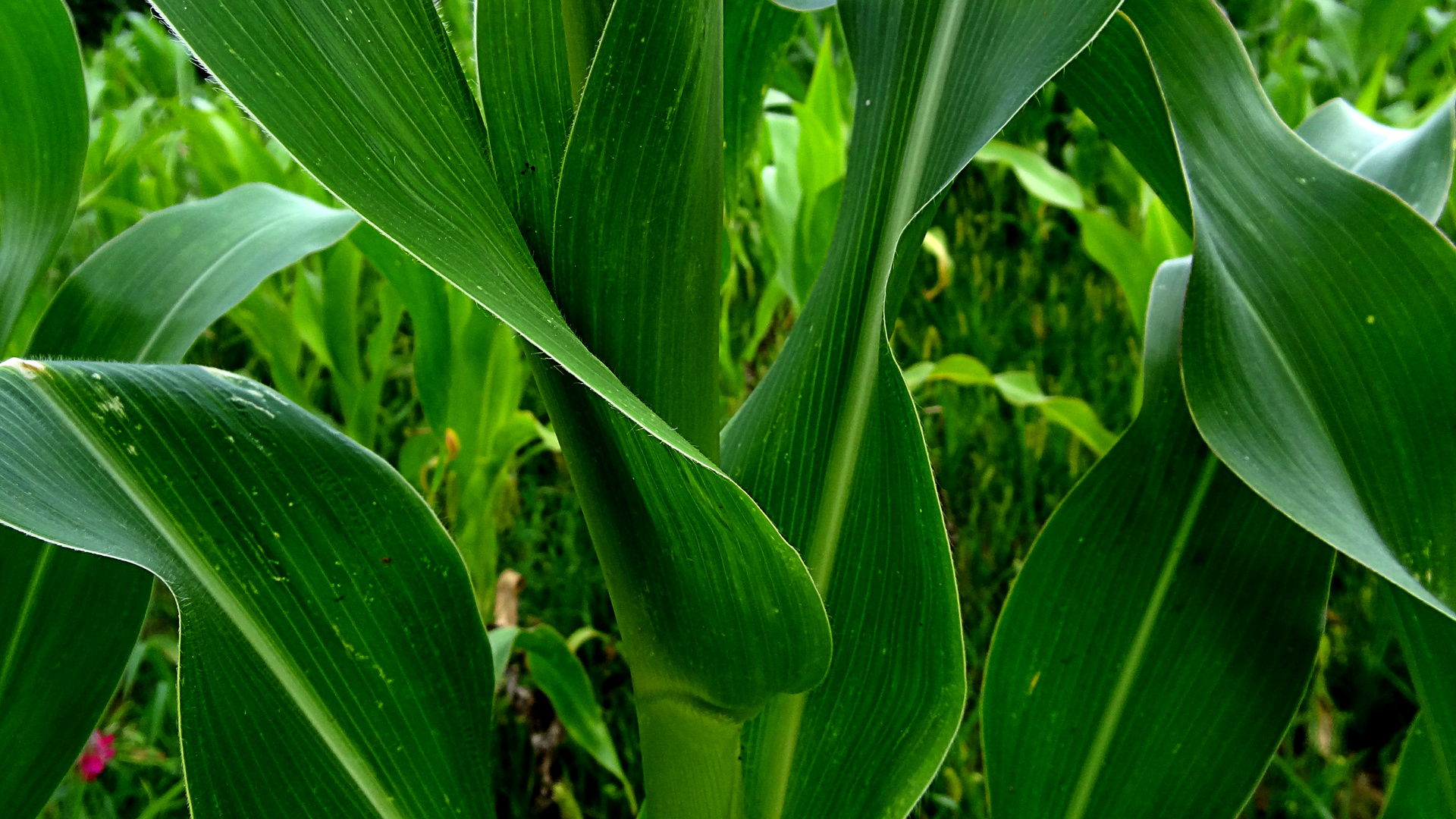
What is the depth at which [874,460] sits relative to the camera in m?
0.48

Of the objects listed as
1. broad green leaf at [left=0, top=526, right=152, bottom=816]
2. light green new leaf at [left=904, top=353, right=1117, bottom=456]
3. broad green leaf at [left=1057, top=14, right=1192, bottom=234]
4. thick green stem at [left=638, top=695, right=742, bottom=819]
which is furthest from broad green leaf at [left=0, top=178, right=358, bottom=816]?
light green new leaf at [left=904, top=353, right=1117, bottom=456]

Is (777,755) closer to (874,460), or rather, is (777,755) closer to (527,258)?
(874,460)

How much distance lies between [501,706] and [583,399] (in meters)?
0.80

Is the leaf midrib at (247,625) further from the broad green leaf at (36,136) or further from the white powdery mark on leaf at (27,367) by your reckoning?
the broad green leaf at (36,136)

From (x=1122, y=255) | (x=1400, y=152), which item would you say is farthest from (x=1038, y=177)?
(x=1400, y=152)

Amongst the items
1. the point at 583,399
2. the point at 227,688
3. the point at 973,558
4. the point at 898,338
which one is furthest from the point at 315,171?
the point at 898,338

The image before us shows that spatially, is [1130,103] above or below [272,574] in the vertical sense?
above

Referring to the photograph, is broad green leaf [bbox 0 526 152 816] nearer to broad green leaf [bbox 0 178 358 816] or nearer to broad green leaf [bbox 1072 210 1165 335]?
broad green leaf [bbox 0 178 358 816]

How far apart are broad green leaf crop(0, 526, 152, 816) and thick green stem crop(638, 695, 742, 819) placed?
317mm

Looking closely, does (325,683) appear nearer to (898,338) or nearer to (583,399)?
(583,399)

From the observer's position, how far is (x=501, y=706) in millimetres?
1113

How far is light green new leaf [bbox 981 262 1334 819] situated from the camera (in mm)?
541

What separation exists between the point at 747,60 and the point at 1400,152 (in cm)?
40

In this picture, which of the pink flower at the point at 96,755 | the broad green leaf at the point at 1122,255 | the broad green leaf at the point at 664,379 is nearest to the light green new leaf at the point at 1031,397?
the broad green leaf at the point at 1122,255
